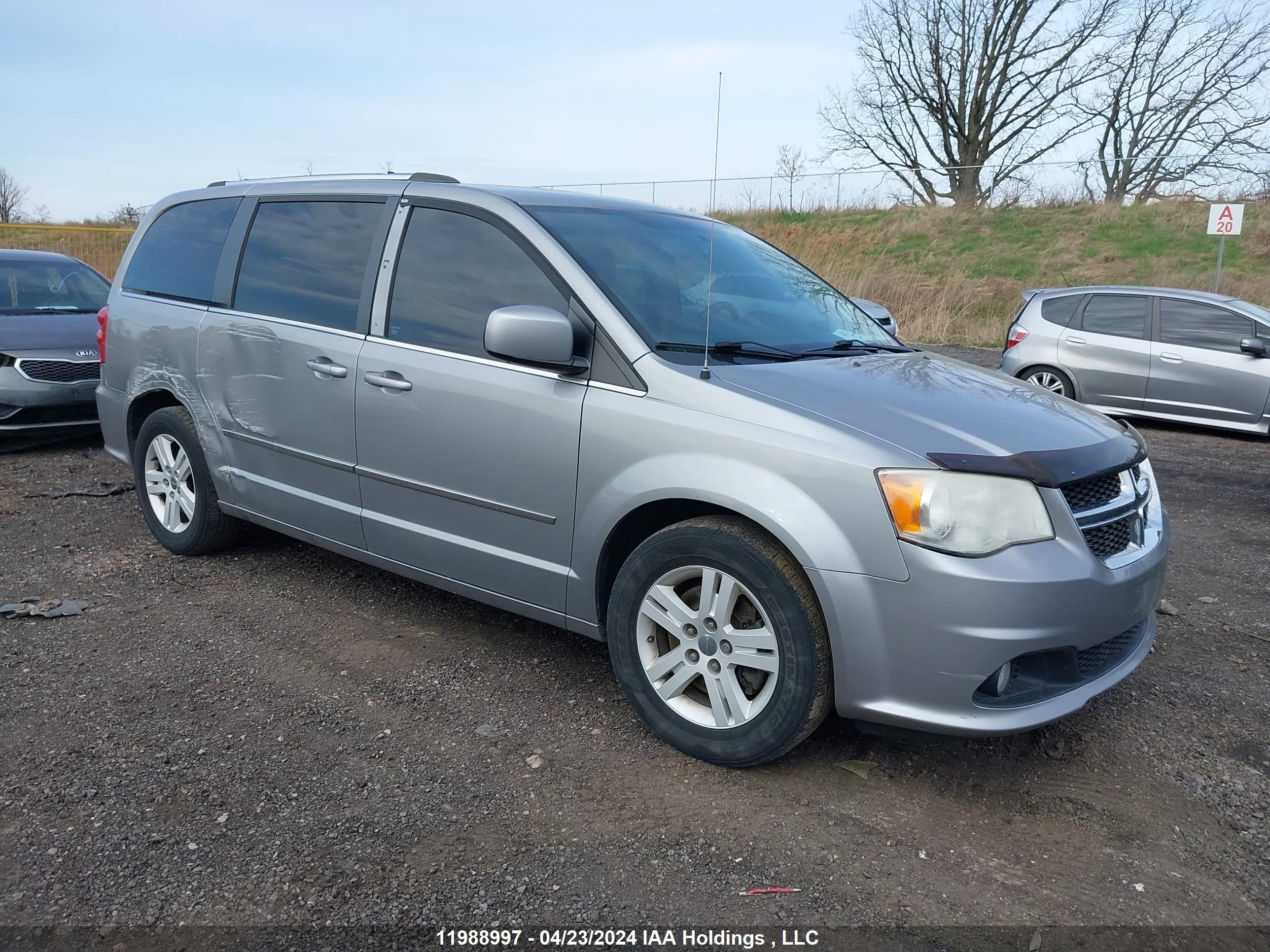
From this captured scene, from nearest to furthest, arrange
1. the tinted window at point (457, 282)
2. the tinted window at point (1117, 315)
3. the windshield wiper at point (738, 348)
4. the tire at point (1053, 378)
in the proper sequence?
the windshield wiper at point (738, 348) < the tinted window at point (457, 282) < the tinted window at point (1117, 315) < the tire at point (1053, 378)

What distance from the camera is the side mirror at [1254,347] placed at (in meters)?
9.37

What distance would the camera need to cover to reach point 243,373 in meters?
4.38

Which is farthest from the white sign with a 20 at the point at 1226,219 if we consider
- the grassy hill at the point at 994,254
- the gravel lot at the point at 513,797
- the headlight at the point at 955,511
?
the headlight at the point at 955,511

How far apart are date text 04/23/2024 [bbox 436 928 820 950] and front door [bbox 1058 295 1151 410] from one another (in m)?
9.37

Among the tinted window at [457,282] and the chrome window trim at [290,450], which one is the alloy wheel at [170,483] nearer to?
the chrome window trim at [290,450]

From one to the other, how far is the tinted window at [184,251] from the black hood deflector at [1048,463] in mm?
3667

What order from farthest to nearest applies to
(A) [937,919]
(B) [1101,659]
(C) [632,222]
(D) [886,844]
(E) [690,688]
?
(C) [632,222], (E) [690,688], (B) [1101,659], (D) [886,844], (A) [937,919]

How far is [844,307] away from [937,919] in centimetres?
271

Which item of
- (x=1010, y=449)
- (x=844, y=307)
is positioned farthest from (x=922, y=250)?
(x=1010, y=449)

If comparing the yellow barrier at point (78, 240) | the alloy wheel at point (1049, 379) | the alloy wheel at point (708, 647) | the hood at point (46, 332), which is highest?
the yellow barrier at point (78, 240)

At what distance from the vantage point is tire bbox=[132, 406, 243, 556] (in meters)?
4.81

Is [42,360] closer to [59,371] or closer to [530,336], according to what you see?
[59,371]

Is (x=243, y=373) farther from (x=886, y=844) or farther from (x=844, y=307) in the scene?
(x=886, y=844)

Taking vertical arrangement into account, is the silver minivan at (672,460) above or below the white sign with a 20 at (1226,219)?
below
